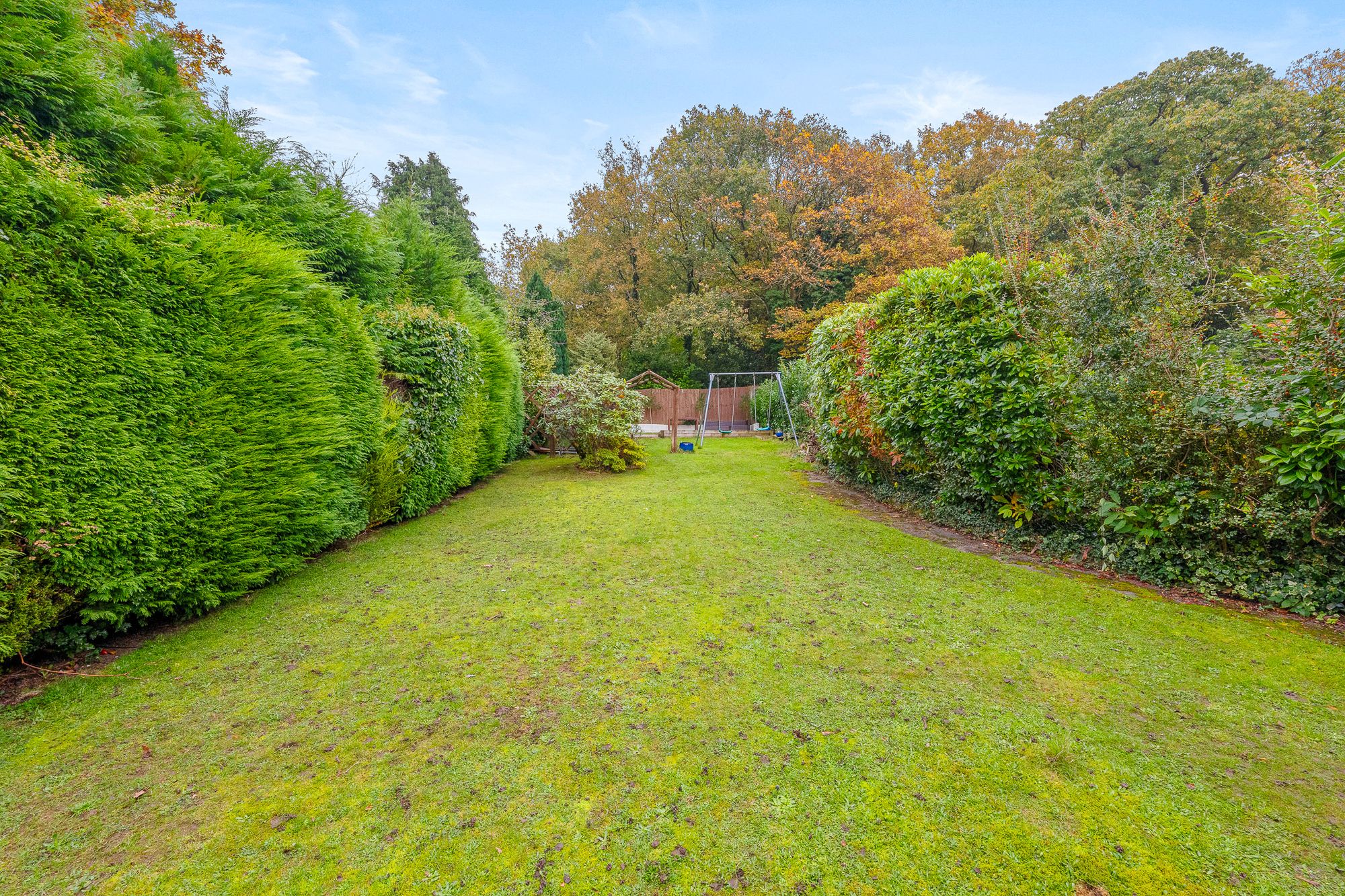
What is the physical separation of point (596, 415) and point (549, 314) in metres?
8.31

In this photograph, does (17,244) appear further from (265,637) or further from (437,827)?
(437,827)

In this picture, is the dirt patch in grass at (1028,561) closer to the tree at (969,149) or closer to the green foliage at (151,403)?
the green foliage at (151,403)

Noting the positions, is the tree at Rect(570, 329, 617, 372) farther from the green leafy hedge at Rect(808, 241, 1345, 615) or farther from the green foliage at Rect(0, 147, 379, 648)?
the green foliage at Rect(0, 147, 379, 648)

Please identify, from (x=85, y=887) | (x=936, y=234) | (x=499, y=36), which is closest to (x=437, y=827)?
(x=85, y=887)

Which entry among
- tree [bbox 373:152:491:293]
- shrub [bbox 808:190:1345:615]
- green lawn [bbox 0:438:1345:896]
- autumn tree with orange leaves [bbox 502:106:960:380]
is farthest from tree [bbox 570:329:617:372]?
green lawn [bbox 0:438:1345:896]

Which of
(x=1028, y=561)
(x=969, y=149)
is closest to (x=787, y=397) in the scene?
(x=1028, y=561)

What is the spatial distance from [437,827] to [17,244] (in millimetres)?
3245

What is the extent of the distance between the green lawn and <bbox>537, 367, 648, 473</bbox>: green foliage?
541cm

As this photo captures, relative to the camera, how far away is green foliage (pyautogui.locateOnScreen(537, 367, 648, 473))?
350 inches

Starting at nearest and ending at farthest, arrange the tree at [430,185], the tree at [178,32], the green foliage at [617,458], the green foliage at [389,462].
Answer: the green foliage at [389,462], the tree at [178,32], the green foliage at [617,458], the tree at [430,185]

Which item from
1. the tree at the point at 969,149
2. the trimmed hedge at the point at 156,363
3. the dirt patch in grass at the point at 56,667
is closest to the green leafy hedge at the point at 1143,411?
the trimmed hedge at the point at 156,363

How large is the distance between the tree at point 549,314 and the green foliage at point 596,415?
6478 millimetres

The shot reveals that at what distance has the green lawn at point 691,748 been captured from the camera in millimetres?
1531

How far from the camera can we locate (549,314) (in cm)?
1596
